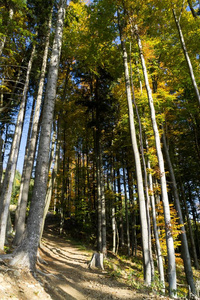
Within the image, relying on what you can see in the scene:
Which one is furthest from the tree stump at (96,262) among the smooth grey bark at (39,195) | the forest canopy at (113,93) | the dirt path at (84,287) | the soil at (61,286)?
the smooth grey bark at (39,195)

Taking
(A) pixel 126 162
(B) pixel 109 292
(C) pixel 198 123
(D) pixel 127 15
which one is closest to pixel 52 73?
(D) pixel 127 15

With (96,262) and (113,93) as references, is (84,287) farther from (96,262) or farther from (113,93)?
(113,93)

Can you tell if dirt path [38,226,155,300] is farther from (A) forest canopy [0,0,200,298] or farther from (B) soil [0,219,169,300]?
(A) forest canopy [0,0,200,298]

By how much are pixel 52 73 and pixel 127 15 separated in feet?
16.6

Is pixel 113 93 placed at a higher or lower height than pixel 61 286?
higher

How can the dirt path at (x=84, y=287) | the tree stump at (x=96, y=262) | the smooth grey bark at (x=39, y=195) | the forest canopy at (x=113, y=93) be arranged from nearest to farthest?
the smooth grey bark at (x=39, y=195)
the dirt path at (x=84, y=287)
the forest canopy at (x=113, y=93)
the tree stump at (x=96, y=262)

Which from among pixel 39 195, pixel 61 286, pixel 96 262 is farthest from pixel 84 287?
pixel 39 195

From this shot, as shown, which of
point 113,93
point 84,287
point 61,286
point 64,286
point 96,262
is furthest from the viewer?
point 113,93

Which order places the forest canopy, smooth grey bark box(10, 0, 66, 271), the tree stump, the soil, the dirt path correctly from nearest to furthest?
the soil < smooth grey bark box(10, 0, 66, 271) < the dirt path < the forest canopy < the tree stump

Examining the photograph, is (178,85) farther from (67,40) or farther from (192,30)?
(67,40)

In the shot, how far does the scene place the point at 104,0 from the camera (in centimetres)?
754

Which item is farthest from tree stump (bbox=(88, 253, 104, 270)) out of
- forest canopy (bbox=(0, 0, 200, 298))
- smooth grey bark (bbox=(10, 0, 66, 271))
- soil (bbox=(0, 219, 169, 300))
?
smooth grey bark (bbox=(10, 0, 66, 271))

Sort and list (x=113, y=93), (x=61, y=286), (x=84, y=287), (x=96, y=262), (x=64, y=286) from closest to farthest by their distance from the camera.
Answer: (x=61, y=286)
(x=64, y=286)
(x=84, y=287)
(x=96, y=262)
(x=113, y=93)

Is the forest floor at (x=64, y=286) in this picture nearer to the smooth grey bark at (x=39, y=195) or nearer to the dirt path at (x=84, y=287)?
the dirt path at (x=84, y=287)
